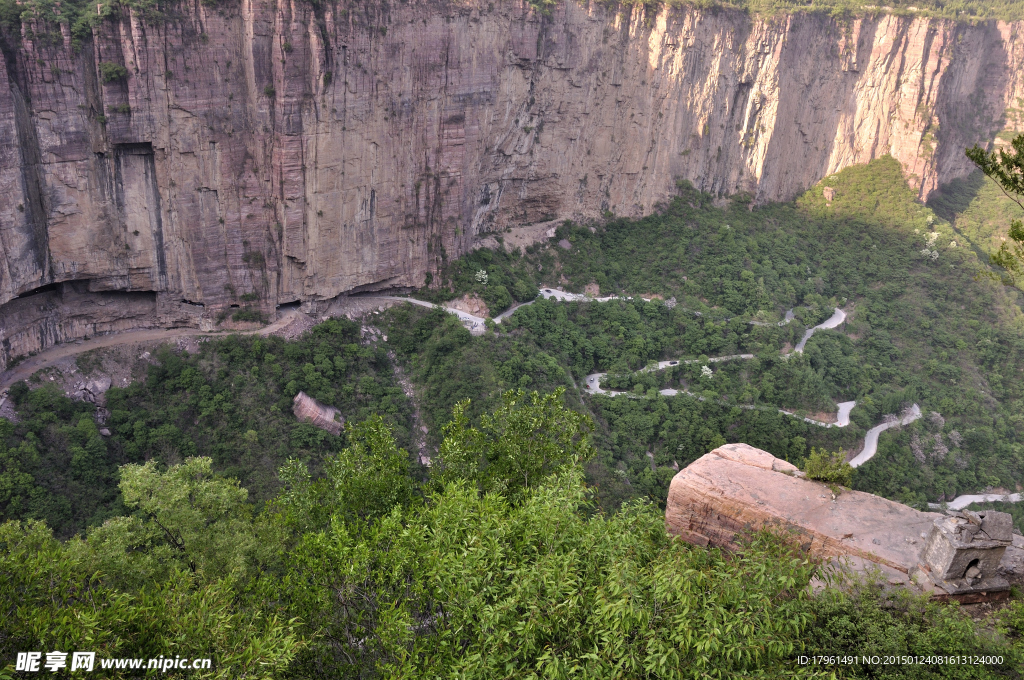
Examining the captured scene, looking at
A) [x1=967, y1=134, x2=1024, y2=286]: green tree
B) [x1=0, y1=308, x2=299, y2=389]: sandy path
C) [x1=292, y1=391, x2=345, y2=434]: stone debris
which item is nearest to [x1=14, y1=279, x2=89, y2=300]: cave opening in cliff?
[x1=0, y1=308, x2=299, y2=389]: sandy path

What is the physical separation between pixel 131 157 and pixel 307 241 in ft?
29.2

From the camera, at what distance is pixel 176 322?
34.7 m

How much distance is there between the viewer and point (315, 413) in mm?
32812

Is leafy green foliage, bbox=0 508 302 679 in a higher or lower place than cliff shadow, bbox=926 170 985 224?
higher

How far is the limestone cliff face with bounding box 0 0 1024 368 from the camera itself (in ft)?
98.5

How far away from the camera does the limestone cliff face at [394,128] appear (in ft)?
98.5

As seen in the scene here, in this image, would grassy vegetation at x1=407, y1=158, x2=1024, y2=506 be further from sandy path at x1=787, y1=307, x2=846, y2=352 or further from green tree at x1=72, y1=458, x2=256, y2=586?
green tree at x1=72, y1=458, x2=256, y2=586

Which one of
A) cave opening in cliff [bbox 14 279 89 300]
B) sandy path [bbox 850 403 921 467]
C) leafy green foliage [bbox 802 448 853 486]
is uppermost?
leafy green foliage [bbox 802 448 853 486]

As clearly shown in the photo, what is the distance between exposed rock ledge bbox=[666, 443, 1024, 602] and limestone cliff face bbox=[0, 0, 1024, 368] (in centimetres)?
2673

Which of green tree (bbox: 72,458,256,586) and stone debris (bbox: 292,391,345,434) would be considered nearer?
green tree (bbox: 72,458,256,586)

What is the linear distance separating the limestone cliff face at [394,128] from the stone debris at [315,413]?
6354mm

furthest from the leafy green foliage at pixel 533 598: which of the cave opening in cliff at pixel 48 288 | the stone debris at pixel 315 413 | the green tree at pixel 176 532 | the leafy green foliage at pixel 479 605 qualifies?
the cave opening in cliff at pixel 48 288

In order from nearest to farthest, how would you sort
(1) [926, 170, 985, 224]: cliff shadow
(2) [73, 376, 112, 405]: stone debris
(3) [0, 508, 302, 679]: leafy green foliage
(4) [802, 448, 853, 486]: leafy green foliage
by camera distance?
(3) [0, 508, 302, 679]: leafy green foliage
(4) [802, 448, 853, 486]: leafy green foliage
(2) [73, 376, 112, 405]: stone debris
(1) [926, 170, 985, 224]: cliff shadow

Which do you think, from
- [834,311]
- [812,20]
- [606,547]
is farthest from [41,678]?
[812,20]
